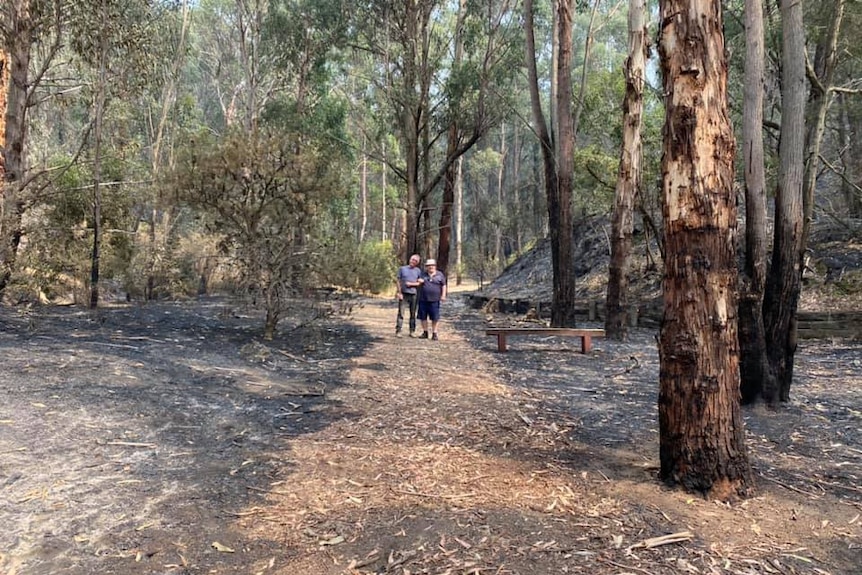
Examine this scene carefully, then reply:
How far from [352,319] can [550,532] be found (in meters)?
11.9

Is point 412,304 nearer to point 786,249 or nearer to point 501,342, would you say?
point 501,342

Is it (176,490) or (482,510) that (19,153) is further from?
(482,510)

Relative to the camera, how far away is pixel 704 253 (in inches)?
140

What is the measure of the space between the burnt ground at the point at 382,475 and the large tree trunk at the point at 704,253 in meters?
0.30

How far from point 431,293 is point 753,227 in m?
5.87

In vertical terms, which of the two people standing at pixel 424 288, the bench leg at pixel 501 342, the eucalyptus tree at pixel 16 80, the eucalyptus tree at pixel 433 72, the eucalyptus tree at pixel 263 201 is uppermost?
the eucalyptus tree at pixel 433 72

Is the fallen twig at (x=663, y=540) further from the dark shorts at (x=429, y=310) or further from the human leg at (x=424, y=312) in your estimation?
the human leg at (x=424, y=312)

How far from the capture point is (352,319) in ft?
48.2

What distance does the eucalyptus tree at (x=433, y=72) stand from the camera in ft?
60.2

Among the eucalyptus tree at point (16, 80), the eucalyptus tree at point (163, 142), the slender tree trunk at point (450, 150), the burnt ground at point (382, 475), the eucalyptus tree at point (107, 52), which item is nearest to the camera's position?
the burnt ground at point (382, 475)

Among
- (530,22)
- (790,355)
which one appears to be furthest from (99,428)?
(530,22)

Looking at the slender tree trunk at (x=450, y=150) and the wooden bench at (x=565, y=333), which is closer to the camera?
the wooden bench at (x=565, y=333)

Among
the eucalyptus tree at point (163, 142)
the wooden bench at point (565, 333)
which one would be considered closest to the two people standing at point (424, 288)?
the wooden bench at point (565, 333)

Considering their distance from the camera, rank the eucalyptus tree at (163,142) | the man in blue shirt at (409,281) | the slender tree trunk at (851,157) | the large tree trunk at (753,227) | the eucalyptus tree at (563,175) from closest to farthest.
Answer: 1. the large tree trunk at (753,227)
2. the man in blue shirt at (409,281)
3. the eucalyptus tree at (563,175)
4. the slender tree trunk at (851,157)
5. the eucalyptus tree at (163,142)
